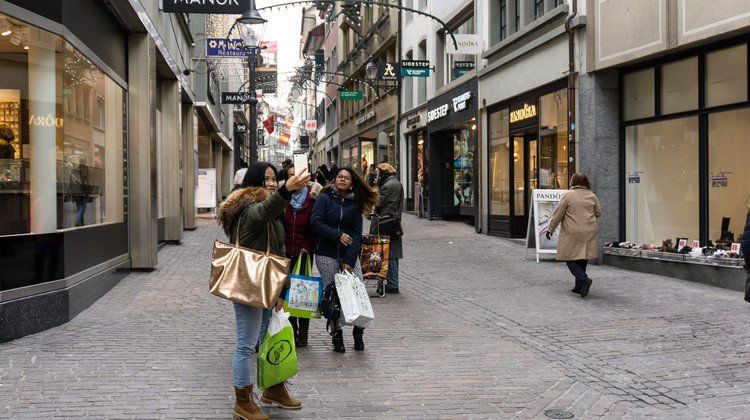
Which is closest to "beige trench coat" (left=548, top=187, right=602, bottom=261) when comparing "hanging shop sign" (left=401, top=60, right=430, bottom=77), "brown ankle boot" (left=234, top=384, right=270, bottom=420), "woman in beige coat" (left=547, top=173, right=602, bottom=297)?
"woman in beige coat" (left=547, top=173, right=602, bottom=297)

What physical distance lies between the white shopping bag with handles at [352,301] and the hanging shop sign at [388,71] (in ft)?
58.5

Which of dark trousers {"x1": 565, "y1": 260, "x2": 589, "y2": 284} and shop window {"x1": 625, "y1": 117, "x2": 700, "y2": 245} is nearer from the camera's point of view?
dark trousers {"x1": 565, "y1": 260, "x2": 589, "y2": 284}

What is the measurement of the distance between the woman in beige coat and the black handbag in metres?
2.19

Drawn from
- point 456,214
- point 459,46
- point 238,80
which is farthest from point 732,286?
point 238,80

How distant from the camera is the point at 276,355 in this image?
5.12 meters

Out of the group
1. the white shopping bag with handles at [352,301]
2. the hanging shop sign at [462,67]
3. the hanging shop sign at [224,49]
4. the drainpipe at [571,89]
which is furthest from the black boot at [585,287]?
the hanging shop sign at [462,67]

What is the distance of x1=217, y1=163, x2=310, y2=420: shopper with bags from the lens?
4.95 metres

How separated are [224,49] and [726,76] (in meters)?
12.1

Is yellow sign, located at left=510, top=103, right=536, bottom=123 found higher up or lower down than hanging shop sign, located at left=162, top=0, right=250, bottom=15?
lower down

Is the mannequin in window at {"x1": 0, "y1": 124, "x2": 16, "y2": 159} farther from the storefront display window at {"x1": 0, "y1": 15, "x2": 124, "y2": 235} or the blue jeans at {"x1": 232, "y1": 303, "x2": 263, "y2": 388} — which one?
the blue jeans at {"x1": 232, "y1": 303, "x2": 263, "y2": 388}

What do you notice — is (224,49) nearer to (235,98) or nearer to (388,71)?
(235,98)

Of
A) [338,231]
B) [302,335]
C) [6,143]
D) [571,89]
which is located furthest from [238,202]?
[571,89]

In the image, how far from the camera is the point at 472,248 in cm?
1697

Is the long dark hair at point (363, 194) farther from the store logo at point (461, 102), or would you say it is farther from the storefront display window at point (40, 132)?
the store logo at point (461, 102)
